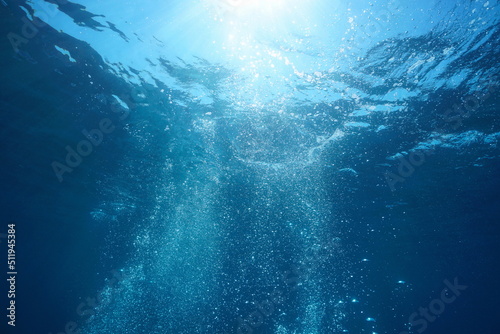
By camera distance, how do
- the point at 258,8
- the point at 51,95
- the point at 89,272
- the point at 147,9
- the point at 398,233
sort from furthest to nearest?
the point at 89,272 → the point at 398,233 → the point at 51,95 → the point at 147,9 → the point at 258,8

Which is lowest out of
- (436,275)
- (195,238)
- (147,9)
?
(436,275)

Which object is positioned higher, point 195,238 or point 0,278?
point 0,278

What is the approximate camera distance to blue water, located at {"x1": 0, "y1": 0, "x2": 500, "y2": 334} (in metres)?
8.12

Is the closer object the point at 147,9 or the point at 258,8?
the point at 258,8

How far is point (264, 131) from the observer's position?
39.9ft

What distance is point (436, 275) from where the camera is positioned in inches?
1252

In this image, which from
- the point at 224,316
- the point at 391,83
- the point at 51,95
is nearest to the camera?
the point at 391,83

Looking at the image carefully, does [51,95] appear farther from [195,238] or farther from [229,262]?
[229,262]

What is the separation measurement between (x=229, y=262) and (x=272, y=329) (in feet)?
71.4

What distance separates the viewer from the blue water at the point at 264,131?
8.12 m

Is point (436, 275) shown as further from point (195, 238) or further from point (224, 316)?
point (224, 316)

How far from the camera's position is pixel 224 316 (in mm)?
62531

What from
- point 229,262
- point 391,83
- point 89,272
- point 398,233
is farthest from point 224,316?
point 391,83

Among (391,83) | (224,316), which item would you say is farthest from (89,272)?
(391,83)
